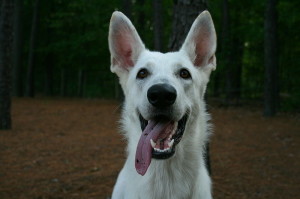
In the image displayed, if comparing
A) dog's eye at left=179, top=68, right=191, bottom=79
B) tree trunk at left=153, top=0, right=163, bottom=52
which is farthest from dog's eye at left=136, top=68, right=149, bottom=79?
tree trunk at left=153, top=0, right=163, bottom=52

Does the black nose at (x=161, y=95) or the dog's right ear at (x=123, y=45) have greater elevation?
the dog's right ear at (x=123, y=45)

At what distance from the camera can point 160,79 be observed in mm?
3350

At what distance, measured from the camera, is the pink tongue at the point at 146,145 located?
330 centimetres

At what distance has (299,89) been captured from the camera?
14812 mm

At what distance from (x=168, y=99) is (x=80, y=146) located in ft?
22.1

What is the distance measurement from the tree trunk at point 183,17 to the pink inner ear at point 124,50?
1.83 meters

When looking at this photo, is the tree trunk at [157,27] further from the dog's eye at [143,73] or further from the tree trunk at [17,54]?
the dog's eye at [143,73]

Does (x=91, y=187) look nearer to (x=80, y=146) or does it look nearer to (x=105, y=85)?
(x=80, y=146)

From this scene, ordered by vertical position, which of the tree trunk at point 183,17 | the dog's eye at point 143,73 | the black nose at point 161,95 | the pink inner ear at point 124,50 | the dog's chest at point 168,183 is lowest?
the dog's chest at point 168,183

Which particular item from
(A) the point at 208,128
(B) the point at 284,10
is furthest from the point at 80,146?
(B) the point at 284,10

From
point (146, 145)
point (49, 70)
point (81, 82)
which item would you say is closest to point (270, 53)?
point (146, 145)

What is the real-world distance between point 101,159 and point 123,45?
455 centimetres

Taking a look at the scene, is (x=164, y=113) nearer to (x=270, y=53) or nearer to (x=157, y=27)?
(x=270, y=53)

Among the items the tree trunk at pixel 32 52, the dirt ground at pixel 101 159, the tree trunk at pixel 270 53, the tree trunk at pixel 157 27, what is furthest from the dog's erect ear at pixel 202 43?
the tree trunk at pixel 32 52
